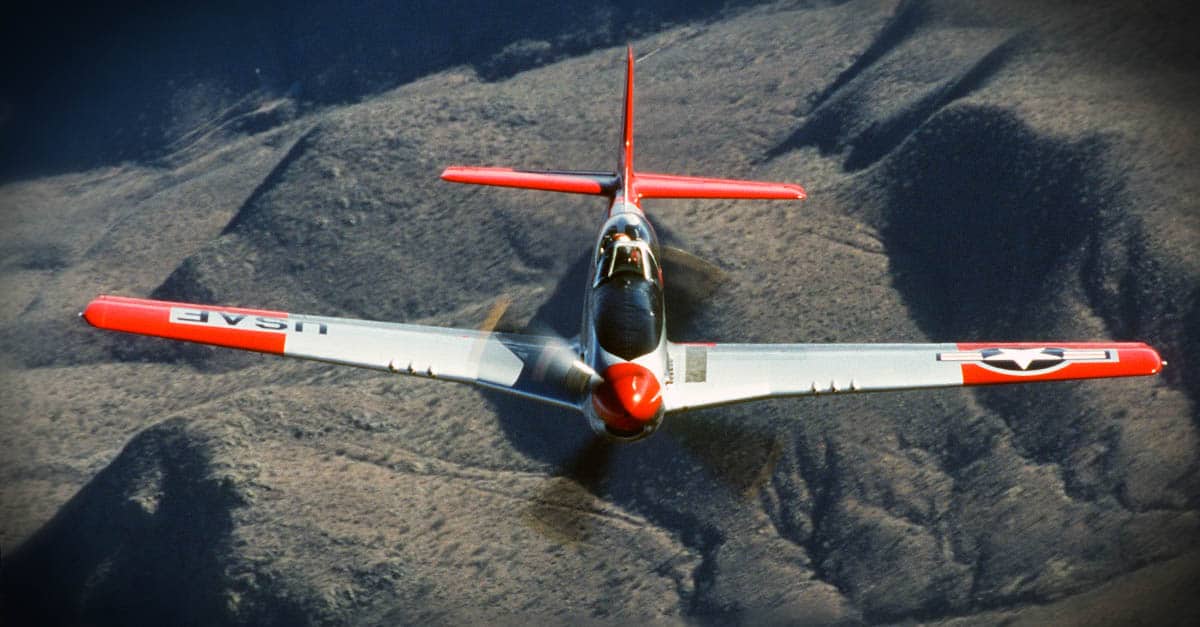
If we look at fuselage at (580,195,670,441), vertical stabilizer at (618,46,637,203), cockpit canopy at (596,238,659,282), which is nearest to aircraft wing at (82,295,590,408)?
fuselage at (580,195,670,441)

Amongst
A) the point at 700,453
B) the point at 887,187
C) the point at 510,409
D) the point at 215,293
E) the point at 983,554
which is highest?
the point at 887,187

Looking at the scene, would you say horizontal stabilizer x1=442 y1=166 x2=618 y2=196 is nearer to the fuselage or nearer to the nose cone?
the fuselage

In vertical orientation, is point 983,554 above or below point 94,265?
below

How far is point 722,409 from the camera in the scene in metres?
39.2

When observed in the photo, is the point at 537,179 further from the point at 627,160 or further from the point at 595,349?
the point at 595,349

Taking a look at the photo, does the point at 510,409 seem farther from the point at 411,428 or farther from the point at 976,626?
the point at 976,626

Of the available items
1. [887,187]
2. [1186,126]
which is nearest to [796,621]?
[887,187]

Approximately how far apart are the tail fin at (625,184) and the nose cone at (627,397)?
9163 mm

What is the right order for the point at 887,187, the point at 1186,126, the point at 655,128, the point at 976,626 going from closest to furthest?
the point at 976,626 → the point at 1186,126 → the point at 887,187 → the point at 655,128

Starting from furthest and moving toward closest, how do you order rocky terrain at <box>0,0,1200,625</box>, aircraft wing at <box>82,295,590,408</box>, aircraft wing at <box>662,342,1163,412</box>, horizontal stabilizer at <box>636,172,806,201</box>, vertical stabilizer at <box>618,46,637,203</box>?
rocky terrain at <box>0,0,1200,625</box>, vertical stabilizer at <box>618,46,637,203</box>, horizontal stabilizer at <box>636,172,806,201</box>, aircraft wing at <box>82,295,590,408</box>, aircraft wing at <box>662,342,1163,412</box>

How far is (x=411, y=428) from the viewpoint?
40875 mm

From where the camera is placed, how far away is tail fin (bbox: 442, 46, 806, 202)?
29359 millimetres

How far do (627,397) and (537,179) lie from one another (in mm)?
10609

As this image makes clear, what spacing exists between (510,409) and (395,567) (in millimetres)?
8490
